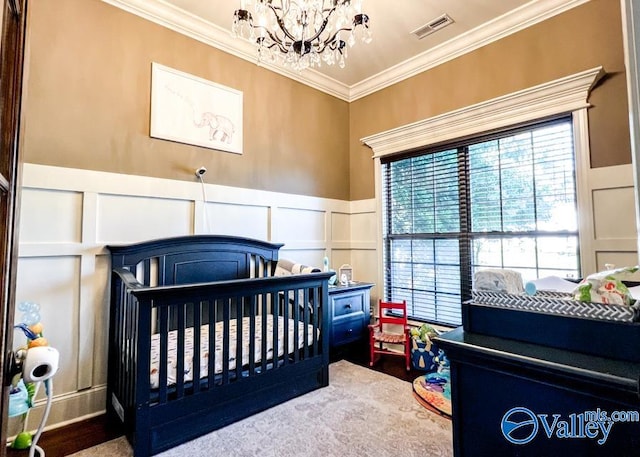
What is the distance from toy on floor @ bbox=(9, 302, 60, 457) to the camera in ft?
2.69

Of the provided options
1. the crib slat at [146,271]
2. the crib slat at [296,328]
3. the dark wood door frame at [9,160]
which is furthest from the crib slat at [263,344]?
the dark wood door frame at [9,160]

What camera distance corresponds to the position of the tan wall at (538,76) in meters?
2.22

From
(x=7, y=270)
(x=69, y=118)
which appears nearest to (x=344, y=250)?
(x=69, y=118)

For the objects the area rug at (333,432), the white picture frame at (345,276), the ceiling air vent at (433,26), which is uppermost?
the ceiling air vent at (433,26)

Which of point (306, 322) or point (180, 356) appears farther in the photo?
point (306, 322)

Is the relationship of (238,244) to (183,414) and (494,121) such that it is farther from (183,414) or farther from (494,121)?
(494,121)

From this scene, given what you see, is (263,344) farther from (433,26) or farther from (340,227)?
(433,26)

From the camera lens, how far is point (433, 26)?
2.82 m

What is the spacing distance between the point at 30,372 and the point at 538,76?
3.37m

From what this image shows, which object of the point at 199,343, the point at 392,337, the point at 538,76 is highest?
the point at 538,76

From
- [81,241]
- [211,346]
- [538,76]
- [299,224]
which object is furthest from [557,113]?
[81,241]

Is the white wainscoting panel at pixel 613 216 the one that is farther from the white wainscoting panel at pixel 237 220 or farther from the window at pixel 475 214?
the white wainscoting panel at pixel 237 220

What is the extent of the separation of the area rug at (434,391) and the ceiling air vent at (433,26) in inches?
111

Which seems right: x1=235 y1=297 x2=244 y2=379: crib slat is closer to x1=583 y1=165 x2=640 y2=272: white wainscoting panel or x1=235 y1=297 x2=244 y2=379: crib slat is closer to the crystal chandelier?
the crystal chandelier
